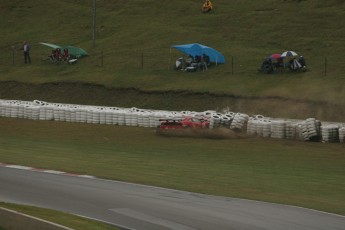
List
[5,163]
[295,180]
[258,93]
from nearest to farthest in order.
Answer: [295,180] < [5,163] < [258,93]

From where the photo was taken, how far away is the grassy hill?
2130 inches

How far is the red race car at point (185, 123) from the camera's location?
40375 mm

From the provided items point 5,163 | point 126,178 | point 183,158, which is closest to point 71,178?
point 126,178

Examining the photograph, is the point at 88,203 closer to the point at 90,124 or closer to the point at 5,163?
the point at 5,163

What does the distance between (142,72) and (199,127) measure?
22232 millimetres

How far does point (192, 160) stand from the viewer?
102 feet

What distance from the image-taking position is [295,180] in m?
25.2

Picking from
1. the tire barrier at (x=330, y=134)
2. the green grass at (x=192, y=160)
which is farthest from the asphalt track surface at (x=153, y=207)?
the tire barrier at (x=330, y=134)

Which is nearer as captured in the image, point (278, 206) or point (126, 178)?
point (278, 206)

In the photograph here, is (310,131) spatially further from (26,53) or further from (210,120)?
(26,53)

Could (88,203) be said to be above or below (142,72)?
below

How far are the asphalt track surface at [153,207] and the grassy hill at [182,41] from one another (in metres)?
27.3

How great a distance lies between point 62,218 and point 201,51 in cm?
4365

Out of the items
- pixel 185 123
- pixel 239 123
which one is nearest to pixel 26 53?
pixel 185 123
